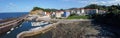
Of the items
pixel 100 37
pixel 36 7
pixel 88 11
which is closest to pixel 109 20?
pixel 100 37

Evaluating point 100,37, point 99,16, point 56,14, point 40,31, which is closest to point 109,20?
point 99,16

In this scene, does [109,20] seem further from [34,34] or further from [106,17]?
[34,34]

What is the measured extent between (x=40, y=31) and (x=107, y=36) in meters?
13.4

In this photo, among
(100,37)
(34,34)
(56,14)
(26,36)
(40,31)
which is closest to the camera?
(100,37)

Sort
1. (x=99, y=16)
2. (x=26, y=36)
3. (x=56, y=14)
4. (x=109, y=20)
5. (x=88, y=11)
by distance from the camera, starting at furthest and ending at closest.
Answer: (x=88, y=11)
(x=56, y=14)
(x=99, y=16)
(x=109, y=20)
(x=26, y=36)

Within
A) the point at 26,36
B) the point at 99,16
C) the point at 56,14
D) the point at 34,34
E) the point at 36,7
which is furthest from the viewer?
the point at 36,7

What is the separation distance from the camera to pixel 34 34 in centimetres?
4288

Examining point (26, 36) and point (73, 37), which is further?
point (26, 36)

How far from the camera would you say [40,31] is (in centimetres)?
4609

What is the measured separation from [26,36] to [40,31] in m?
6.79

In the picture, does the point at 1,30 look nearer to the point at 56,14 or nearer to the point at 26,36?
the point at 26,36

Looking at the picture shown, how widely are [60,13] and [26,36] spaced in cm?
5805

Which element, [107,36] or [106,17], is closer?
[107,36]

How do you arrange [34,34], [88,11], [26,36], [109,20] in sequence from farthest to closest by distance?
[88,11]
[109,20]
[34,34]
[26,36]
